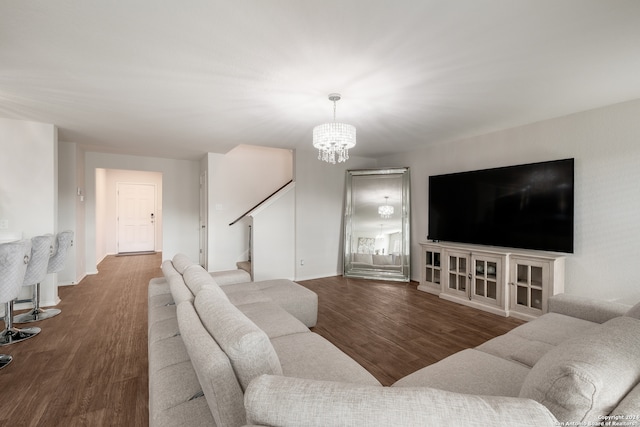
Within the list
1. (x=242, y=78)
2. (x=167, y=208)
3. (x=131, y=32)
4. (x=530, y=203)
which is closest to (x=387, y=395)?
(x=131, y=32)

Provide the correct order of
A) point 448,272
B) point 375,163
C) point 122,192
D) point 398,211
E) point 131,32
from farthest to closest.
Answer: point 122,192, point 375,163, point 398,211, point 448,272, point 131,32

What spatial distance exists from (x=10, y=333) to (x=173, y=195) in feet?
12.6

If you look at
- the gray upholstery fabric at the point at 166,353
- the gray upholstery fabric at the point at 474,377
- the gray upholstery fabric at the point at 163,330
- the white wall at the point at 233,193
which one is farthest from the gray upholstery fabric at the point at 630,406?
the white wall at the point at 233,193

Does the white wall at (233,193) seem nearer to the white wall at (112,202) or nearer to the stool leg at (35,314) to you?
the stool leg at (35,314)

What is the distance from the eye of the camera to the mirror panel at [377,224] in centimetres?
497

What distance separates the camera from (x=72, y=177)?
15.0 feet

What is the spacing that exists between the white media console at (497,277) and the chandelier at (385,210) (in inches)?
37.8

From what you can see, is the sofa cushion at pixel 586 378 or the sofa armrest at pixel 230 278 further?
the sofa armrest at pixel 230 278

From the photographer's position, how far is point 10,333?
2.65m

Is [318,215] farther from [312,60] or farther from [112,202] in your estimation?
[112,202]

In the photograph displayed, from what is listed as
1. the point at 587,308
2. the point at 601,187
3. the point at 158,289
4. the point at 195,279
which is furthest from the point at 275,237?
the point at 601,187

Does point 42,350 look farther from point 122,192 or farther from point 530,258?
point 122,192

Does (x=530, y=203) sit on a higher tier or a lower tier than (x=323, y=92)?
lower

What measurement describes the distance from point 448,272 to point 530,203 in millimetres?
1332
